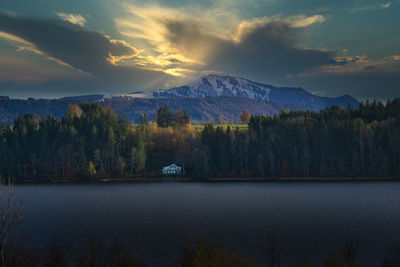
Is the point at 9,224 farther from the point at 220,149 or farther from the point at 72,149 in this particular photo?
the point at 72,149

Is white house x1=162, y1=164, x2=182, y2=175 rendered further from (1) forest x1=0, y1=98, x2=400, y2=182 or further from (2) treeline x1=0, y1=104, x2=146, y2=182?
(2) treeline x1=0, y1=104, x2=146, y2=182

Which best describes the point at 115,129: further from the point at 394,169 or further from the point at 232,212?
the point at 394,169

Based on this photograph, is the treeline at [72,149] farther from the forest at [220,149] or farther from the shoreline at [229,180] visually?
the shoreline at [229,180]

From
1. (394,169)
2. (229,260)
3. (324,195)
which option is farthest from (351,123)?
(229,260)

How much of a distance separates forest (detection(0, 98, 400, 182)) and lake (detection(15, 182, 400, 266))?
37791mm

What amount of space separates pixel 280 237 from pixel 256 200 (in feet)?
84.8

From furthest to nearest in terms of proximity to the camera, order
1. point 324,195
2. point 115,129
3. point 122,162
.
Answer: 1. point 115,129
2. point 122,162
3. point 324,195

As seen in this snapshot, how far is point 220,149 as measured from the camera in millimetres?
122875

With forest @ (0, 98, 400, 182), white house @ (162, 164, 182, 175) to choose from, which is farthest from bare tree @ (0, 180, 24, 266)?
white house @ (162, 164, 182, 175)

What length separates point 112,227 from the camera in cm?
4616

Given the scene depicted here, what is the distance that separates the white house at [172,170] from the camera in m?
118

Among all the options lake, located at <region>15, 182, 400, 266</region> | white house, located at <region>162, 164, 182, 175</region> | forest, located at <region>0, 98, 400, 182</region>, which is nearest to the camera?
lake, located at <region>15, 182, 400, 266</region>

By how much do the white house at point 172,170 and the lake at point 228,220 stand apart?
4127 centimetres

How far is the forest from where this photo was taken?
112 m
